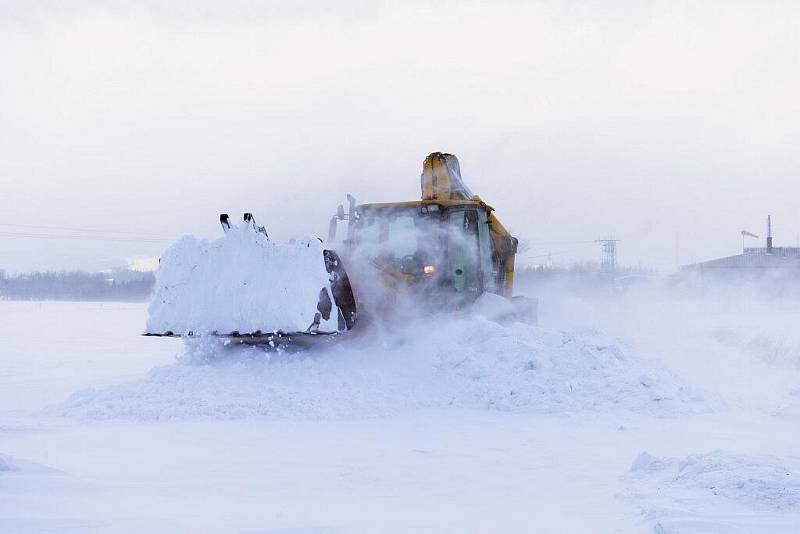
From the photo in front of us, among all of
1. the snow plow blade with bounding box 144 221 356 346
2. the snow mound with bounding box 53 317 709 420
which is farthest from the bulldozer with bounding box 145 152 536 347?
the snow mound with bounding box 53 317 709 420

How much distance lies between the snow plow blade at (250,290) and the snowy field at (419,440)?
1.75 feet

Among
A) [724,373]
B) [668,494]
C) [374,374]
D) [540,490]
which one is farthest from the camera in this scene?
[724,373]

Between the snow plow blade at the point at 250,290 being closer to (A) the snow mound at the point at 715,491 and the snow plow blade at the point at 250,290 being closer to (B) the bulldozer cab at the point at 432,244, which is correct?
(B) the bulldozer cab at the point at 432,244

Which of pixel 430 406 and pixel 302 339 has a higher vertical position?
pixel 302 339

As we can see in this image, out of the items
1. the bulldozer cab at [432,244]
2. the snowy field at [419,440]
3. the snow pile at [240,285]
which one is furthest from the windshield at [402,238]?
the snow pile at [240,285]

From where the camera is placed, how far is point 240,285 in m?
9.52

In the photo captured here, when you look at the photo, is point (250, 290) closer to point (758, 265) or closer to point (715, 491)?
point (715, 491)

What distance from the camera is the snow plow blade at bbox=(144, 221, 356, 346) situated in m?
9.43

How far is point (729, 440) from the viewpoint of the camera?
743 centimetres

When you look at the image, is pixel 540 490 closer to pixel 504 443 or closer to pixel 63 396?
pixel 504 443

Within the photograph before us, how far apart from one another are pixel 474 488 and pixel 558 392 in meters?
4.07

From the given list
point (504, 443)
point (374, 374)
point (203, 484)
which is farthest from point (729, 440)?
point (203, 484)

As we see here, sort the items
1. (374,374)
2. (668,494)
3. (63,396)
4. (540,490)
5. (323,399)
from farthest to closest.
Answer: (63,396) < (374,374) < (323,399) < (540,490) < (668,494)

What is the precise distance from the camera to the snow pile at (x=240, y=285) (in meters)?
9.42
